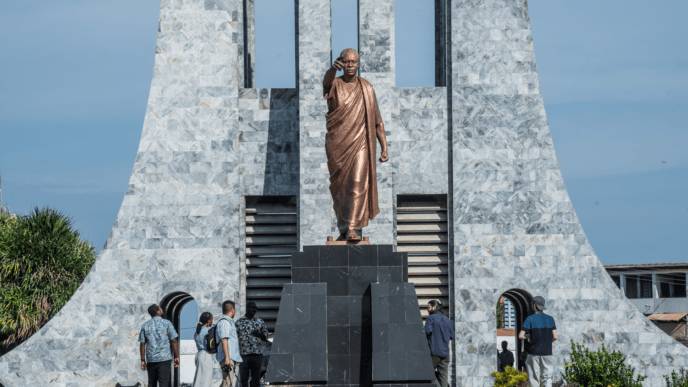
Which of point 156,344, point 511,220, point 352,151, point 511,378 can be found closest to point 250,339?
point 156,344

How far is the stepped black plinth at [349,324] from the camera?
9.57 metres

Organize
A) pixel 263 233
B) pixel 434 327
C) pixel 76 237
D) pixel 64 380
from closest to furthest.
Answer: pixel 434 327, pixel 64 380, pixel 263 233, pixel 76 237

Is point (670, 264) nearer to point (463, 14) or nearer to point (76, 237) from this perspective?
point (463, 14)

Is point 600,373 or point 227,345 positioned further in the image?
point 600,373

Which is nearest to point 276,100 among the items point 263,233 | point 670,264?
point 263,233

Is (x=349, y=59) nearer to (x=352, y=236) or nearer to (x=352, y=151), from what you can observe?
(x=352, y=151)

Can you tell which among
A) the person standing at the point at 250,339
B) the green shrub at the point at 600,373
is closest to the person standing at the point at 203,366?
the person standing at the point at 250,339

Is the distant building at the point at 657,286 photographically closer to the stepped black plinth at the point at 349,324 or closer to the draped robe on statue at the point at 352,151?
the draped robe on statue at the point at 352,151

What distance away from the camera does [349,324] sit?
34.0 ft

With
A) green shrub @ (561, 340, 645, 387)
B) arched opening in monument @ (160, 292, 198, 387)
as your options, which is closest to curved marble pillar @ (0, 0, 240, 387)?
arched opening in monument @ (160, 292, 198, 387)

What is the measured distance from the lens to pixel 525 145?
52.2 feet

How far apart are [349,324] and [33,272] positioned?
11378 mm

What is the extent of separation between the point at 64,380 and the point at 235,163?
570cm

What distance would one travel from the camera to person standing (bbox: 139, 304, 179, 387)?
10711mm
